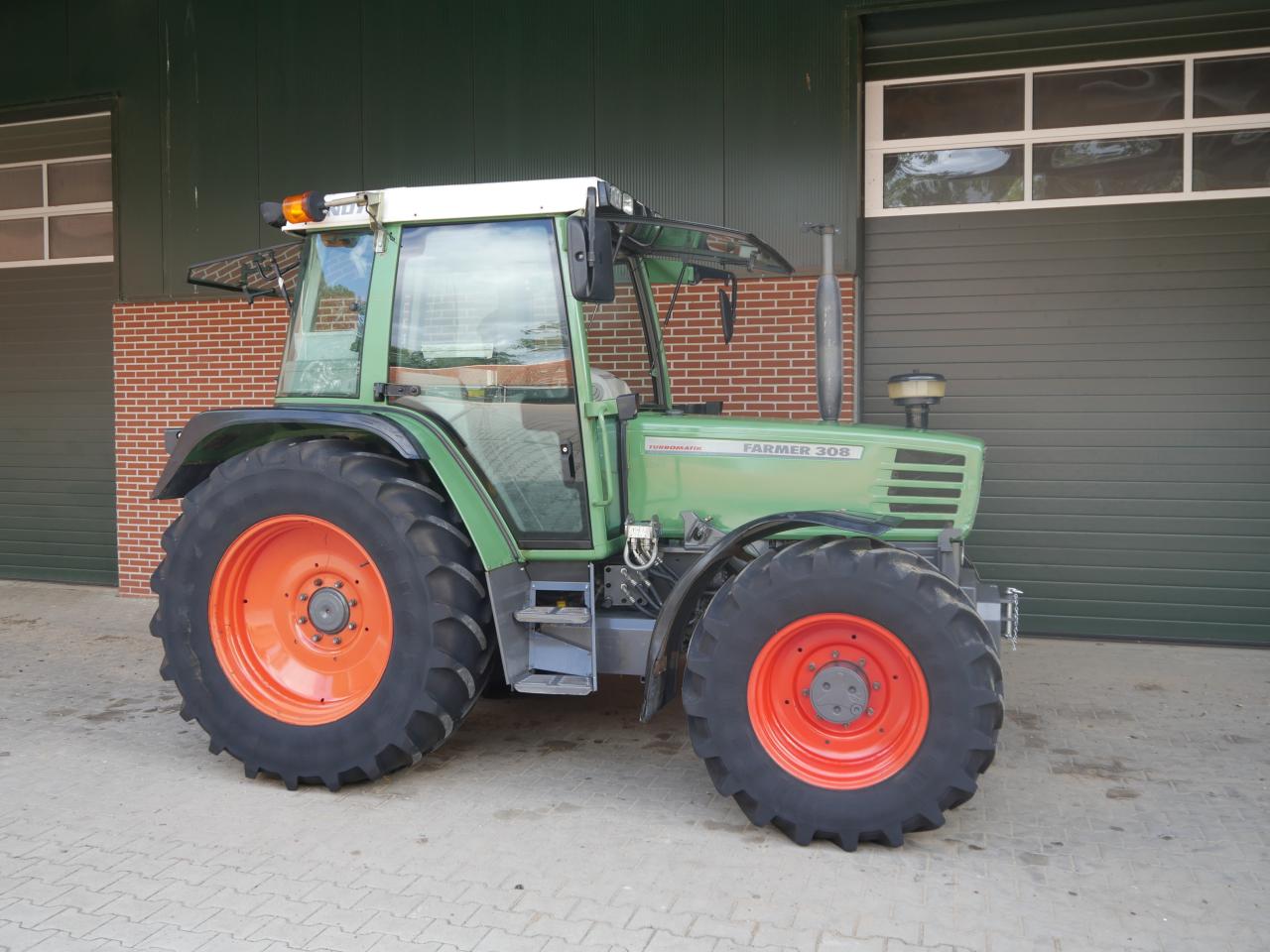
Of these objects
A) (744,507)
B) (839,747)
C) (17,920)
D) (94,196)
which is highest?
(94,196)

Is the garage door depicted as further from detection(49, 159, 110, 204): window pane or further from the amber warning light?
the amber warning light

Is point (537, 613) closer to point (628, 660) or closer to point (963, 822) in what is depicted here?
point (628, 660)

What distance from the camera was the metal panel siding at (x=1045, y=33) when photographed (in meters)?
7.11

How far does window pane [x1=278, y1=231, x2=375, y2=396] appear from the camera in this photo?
4.78 m

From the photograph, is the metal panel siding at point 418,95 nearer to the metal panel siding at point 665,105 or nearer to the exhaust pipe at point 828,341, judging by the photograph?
the metal panel siding at point 665,105

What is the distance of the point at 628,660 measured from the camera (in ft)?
15.2

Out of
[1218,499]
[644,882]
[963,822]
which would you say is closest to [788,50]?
[1218,499]

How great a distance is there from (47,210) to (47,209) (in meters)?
0.01

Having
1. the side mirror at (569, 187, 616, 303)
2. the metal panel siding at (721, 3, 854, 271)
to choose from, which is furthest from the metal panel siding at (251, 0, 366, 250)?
the side mirror at (569, 187, 616, 303)

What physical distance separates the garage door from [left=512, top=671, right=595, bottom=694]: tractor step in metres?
6.37

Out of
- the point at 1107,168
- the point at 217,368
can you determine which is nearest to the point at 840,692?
the point at 1107,168

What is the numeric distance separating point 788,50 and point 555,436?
423 centimetres

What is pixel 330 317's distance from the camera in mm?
4844

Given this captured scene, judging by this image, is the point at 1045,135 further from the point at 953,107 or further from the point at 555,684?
the point at 555,684
